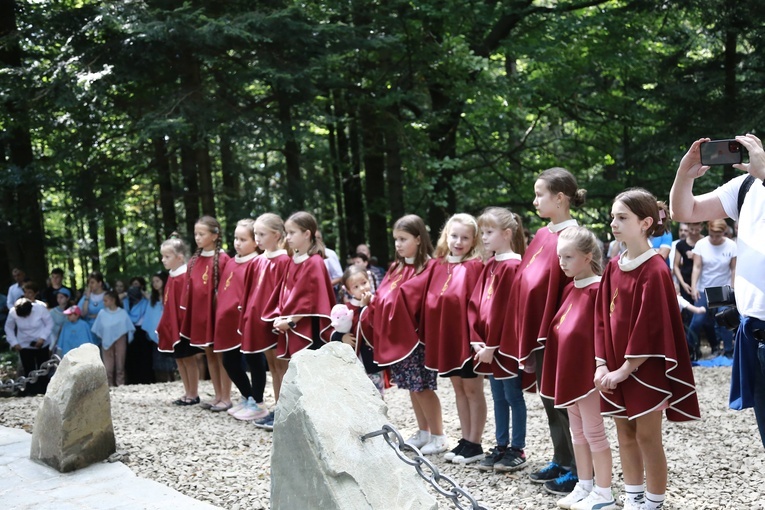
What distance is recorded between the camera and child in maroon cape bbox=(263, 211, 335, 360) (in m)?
7.17

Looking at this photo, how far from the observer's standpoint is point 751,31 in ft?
43.4

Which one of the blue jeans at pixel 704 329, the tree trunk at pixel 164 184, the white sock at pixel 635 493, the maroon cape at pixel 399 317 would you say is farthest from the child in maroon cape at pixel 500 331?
the tree trunk at pixel 164 184

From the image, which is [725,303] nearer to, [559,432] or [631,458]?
[631,458]

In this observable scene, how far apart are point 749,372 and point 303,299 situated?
167 inches

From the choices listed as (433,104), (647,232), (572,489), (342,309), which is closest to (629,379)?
(647,232)

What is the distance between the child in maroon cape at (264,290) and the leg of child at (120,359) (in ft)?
15.4

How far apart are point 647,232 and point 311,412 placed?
2.16m

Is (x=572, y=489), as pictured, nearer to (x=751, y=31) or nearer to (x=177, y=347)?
(x=177, y=347)

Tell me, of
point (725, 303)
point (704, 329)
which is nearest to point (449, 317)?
point (725, 303)

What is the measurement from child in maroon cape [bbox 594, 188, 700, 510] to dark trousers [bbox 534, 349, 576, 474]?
0.80 meters

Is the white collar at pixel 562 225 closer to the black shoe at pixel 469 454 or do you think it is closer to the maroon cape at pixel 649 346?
the maroon cape at pixel 649 346

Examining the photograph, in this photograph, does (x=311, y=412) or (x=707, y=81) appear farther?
(x=707, y=81)

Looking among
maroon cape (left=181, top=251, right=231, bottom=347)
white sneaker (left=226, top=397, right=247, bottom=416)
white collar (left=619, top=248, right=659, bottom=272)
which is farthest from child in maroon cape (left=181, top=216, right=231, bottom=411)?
white collar (left=619, top=248, right=659, bottom=272)

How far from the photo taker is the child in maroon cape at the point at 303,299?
23.5 feet
